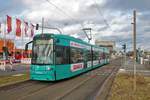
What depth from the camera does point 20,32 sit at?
38469 mm

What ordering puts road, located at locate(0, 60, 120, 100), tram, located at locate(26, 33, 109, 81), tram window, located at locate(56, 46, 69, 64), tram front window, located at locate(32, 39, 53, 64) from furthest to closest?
tram window, located at locate(56, 46, 69, 64), tram front window, located at locate(32, 39, 53, 64), tram, located at locate(26, 33, 109, 81), road, located at locate(0, 60, 120, 100)

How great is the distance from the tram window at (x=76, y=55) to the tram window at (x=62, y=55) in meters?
1.22

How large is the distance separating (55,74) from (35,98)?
5.88 meters

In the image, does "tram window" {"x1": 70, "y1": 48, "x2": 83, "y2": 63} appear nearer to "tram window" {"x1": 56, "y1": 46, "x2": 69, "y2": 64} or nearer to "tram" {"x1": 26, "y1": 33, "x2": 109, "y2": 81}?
"tram window" {"x1": 56, "y1": 46, "x2": 69, "y2": 64}

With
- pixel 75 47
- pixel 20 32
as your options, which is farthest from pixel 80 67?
pixel 20 32

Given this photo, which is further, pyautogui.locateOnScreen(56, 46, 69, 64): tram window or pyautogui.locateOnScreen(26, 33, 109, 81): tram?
pyautogui.locateOnScreen(56, 46, 69, 64): tram window

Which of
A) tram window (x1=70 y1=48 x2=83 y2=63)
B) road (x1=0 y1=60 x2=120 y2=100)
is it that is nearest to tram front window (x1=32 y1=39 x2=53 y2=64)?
road (x1=0 y1=60 x2=120 y2=100)

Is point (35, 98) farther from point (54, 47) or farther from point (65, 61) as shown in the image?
point (65, 61)

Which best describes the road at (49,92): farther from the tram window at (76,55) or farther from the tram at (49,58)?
the tram window at (76,55)

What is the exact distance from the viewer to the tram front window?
1772 centimetres

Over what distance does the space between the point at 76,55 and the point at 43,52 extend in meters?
5.29

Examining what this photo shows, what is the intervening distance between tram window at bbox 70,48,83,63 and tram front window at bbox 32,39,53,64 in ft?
10.8

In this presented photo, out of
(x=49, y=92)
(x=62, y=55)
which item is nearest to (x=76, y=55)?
(x=62, y=55)

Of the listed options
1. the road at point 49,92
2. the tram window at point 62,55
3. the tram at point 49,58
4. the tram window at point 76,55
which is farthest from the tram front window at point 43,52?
the tram window at point 76,55
